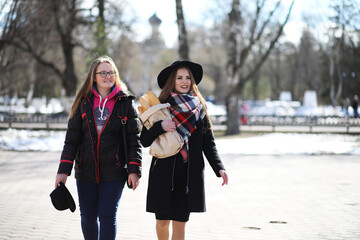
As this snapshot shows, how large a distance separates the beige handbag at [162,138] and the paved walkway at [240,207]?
200 cm

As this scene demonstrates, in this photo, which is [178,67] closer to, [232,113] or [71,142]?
[71,142]

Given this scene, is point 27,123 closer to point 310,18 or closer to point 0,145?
point 0,145

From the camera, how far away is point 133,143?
470 centimetres

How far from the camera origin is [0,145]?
18.7 m

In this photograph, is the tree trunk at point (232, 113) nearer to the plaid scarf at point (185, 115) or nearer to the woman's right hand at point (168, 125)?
the plaid scarf at point (185, 115)

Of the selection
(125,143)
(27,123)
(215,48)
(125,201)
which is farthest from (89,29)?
(125,143)

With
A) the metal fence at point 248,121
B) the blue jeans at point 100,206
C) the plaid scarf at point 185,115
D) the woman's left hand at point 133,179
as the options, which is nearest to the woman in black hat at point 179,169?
the plaid scarf at point 185,115

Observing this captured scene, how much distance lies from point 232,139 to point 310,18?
29.6 m

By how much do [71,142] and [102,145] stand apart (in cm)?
27

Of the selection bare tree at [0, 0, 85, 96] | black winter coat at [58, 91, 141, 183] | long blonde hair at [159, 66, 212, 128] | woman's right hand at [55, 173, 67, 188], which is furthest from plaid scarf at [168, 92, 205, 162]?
bare tree at [0, 0, 85, 96]

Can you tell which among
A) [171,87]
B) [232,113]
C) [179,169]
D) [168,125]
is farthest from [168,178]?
[232,113]

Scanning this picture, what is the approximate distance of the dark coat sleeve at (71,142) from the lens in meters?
4.68

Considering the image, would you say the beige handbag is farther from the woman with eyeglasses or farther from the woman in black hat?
the woman with eyeglasses

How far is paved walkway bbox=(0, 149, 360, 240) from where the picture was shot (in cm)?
647
